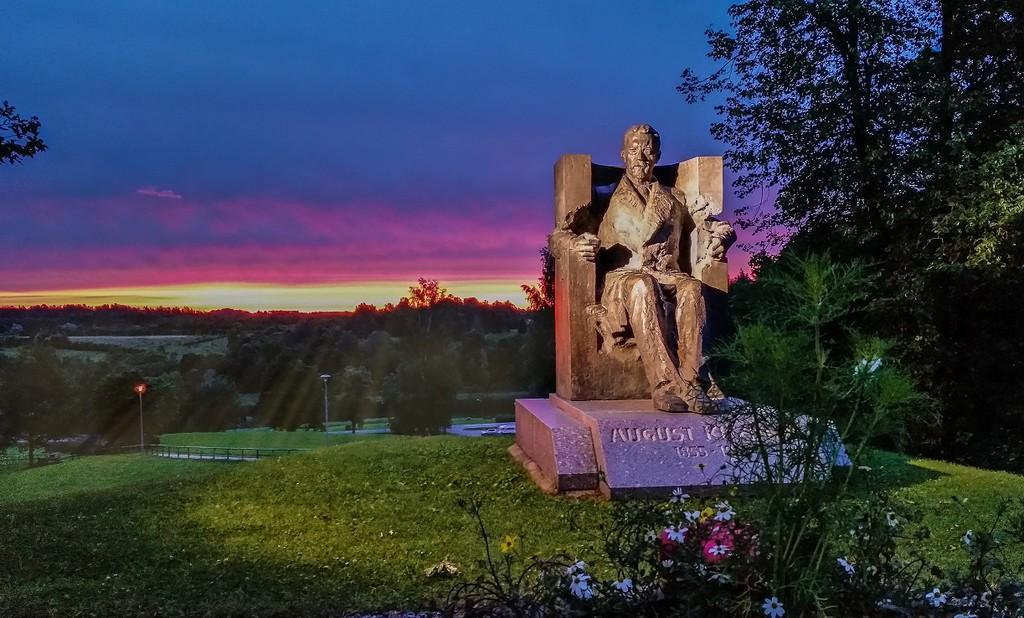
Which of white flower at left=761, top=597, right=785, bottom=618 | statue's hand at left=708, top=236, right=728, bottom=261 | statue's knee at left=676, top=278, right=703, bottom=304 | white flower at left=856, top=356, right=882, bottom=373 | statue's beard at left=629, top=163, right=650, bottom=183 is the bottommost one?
white flower at left=761, top=597, right=785, bottom=618

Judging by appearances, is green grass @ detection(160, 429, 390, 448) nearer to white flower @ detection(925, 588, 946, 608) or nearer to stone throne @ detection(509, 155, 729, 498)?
stone throne @ detection(509, 155, 729, 498)

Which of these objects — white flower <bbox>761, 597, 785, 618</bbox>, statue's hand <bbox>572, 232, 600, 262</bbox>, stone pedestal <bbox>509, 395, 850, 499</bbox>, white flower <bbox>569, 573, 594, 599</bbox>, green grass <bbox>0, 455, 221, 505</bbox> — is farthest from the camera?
green grass <bbox>0, 455, 221, 505</bbox>

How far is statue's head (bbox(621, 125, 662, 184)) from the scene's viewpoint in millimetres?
7109

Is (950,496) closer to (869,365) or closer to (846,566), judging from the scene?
(846,566)

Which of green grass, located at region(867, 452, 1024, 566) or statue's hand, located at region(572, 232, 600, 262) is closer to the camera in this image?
green grass, located at region(867, 452, 1024, 566)

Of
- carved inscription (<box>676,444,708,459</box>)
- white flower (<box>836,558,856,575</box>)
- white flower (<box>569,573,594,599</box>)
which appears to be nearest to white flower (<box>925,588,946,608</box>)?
white flower (<box>836,558,856,575</box>)

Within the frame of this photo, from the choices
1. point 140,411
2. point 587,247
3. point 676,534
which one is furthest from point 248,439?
point 676,534

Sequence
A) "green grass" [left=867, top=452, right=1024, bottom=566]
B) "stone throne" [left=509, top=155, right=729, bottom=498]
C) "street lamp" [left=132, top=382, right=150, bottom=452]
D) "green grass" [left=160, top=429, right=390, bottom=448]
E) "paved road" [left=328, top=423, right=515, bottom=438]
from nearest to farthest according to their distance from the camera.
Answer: "green grass" [left=867, top=452, right=1024, bottom=566]
"stone throne" [left=509, top=155, right=729, bottom=498]
"street lamp" [left=132, top=382, right=150, bottom=452]
"green grass" [left=160, top=429, right=390, bottom=448]
"paved road" [left=328, top=423, right=515, bottom=438]

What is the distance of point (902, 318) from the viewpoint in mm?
11844

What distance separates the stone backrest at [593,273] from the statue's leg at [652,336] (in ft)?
1.42

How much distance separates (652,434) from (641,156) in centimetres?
252

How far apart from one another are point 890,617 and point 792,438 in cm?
58

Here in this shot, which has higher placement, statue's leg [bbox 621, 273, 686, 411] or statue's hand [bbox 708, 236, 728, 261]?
statue's hand [bbox 708, 236, 728, 261]

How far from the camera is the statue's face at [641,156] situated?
7.11m
